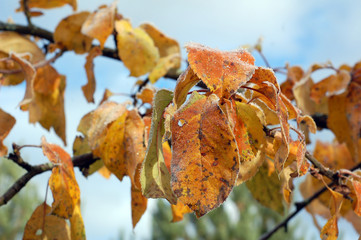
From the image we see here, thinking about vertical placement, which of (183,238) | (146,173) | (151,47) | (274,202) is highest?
(146,173)

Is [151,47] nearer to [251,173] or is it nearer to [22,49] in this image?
[22,49]

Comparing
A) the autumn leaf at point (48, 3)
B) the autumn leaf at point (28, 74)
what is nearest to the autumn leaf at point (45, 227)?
the autumn leaf at point (28, 74)

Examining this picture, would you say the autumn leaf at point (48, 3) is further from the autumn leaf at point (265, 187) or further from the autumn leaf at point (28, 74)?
the autumn leaf at point (265, 187)

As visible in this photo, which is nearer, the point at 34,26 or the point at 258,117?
the point at 258,117

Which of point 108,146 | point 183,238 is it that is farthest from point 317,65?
point 183,238

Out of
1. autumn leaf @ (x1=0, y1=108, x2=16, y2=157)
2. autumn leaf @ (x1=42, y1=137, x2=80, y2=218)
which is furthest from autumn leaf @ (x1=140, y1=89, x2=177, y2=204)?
autumn leaf @ (x1=0, y1=108, x2=16, y2=157)

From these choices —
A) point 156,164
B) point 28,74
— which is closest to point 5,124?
point 28,74

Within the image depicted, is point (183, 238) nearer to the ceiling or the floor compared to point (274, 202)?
nearer to the floor
